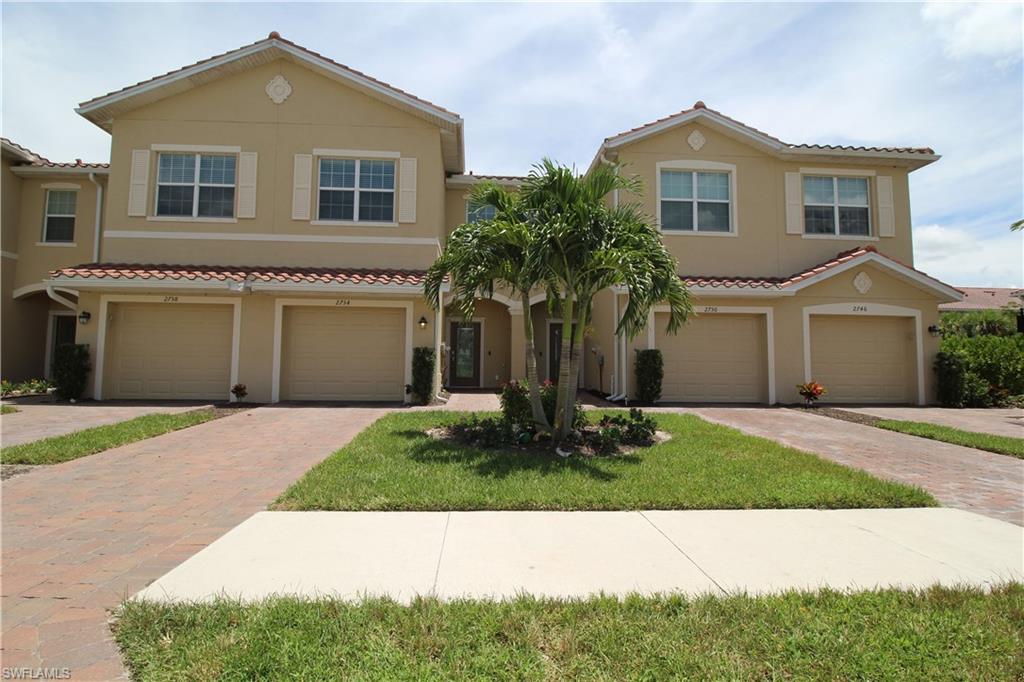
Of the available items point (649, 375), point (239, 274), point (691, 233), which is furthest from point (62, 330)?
point (691, 233)

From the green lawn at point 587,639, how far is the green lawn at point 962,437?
6.58 metres

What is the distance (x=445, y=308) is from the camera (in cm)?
1766

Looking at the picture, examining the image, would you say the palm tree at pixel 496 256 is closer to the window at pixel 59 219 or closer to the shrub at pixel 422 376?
the shrub at pixel 422 376

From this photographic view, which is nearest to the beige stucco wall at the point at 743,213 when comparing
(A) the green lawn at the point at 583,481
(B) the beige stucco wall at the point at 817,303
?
(B) the beige stucco wall at the point at 817,303

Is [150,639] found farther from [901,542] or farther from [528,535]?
[901,542]

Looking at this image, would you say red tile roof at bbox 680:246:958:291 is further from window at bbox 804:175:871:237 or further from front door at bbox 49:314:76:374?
front door at bbox 49:314:76:374

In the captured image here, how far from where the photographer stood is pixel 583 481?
615 centimetres

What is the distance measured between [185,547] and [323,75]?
44.7 feet

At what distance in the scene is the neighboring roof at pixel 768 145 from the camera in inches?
596

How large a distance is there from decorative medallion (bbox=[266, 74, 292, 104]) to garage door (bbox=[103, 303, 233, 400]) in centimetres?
571

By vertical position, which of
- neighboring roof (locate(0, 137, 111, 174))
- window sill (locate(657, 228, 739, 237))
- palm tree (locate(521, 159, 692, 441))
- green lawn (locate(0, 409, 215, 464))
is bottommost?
green lawn (locate(0, 409, 215, 464))

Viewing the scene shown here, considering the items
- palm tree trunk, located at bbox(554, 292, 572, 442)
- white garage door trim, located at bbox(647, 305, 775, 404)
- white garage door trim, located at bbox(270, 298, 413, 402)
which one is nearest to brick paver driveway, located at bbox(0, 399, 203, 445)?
white garage door trim, located at bbox(270, 298, 413, 402)

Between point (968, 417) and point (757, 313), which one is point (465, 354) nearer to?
point (757, 313)

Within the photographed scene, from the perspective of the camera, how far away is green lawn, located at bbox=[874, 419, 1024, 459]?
8.38m
